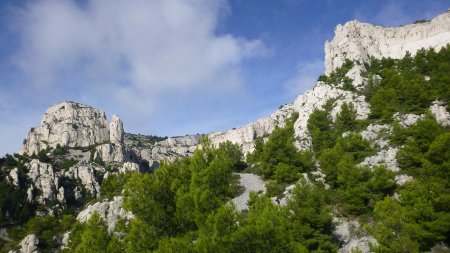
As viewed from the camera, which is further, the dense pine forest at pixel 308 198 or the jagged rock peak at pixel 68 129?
the jagged rock peak at pixel 68 129

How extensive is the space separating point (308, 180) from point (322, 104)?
47085 millimetres

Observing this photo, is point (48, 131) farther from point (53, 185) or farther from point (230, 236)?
point (230, 236)

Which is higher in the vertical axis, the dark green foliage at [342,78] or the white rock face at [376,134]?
the dark green foliage at [342,78]

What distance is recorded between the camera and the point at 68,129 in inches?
7180

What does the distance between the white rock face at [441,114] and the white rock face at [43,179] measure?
111123 mm

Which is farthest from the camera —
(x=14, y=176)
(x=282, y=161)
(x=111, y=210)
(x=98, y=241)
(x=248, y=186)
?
(x=14, y=176)

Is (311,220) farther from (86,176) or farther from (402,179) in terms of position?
(86,176)

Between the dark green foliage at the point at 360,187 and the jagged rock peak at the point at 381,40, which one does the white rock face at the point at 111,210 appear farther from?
the jagged rock peak at the point at 381,40

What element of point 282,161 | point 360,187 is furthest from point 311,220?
point 282,161

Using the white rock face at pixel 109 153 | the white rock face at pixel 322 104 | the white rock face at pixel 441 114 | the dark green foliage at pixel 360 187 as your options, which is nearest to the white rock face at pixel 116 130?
the white rock face at pixel 109 153

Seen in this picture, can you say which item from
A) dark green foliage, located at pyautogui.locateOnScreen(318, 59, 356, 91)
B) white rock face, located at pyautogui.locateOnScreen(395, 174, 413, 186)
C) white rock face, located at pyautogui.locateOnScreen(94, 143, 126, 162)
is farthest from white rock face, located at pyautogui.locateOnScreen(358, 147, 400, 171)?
white rock face, located at pyautogui.locateOnScreen(94, 143, 126, 162)

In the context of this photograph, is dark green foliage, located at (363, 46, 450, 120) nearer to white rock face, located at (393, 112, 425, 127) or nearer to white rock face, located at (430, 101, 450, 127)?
white rock face, located at (393, 112, 425, 127)

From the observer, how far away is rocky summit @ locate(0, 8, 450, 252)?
26.6m

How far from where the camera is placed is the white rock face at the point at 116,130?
18888cm
